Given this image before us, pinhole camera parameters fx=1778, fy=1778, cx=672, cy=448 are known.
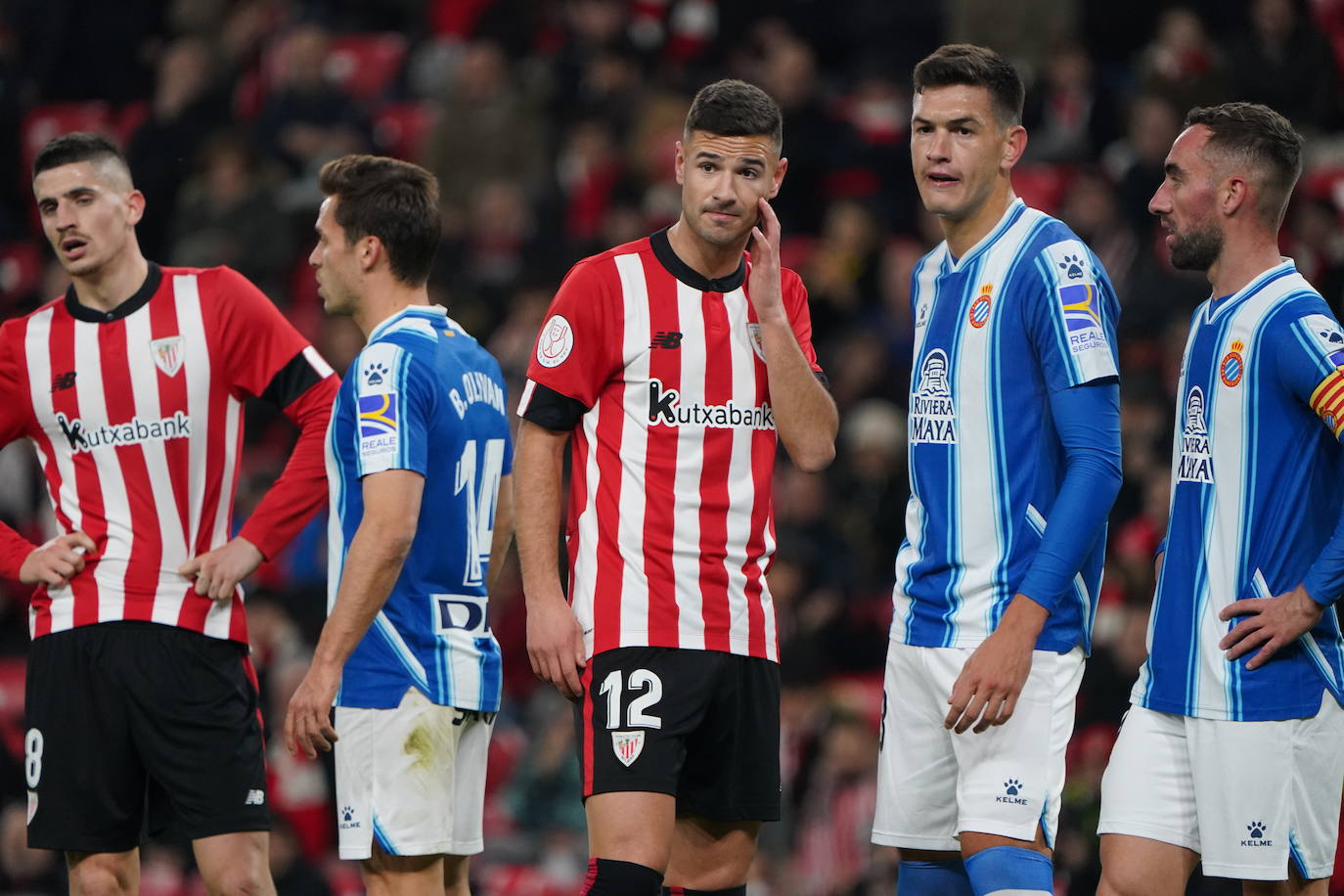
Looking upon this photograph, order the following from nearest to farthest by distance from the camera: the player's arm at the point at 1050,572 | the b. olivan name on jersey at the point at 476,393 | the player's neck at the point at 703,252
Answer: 1. the player's arm at the point at 1050,572
2. the player's neck at the point at 703,252
3. the b. olivan name on jersey at the point at 476,393

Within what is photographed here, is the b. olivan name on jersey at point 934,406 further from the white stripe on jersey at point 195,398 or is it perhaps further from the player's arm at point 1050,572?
the white stripe on jersey at point 195,398

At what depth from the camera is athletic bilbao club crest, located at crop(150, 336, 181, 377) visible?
562cm

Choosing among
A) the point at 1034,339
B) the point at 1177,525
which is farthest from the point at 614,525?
the point at 1177,525

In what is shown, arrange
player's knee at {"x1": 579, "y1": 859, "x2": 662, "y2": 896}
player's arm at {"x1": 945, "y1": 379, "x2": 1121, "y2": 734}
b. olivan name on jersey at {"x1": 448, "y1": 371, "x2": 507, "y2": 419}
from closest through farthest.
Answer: player's arm at {"x1": 945, "y1": 379, "x2": 1121, "y2": 734}, player's knee at {"x1": 579, "y1": 859, "x2": 662, "y2": 896}, b. olivan name on jersey at {"x1": 448, "y1": 371, "x2": 507, "y2": 419}

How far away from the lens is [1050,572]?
430cm

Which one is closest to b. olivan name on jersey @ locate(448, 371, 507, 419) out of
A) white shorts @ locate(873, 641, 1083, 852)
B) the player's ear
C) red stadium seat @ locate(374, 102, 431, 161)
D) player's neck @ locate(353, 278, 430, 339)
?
player's neck @ locate(353, 278, 430, 339)

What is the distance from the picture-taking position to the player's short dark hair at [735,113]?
473cm

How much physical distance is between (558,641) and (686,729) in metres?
0.41

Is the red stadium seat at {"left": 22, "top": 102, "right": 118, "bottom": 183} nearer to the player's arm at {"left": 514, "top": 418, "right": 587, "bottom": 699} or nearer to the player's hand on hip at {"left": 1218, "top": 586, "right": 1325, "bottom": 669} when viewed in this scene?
the player's arm at {"left": 514, "top": 418, "right": 587, "bottom": 699}

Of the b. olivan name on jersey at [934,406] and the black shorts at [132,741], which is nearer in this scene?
the b. olivan name on jersey at [934,406]

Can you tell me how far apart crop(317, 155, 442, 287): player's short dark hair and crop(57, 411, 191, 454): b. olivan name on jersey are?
2.75ft

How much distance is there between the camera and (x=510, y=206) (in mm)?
12266

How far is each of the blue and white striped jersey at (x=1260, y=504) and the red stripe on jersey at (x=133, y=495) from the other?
3.02 meters

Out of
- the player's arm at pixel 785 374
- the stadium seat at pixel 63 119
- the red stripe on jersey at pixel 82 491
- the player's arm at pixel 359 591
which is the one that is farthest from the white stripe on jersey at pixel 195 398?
the stadium seat at pixel 63 119
